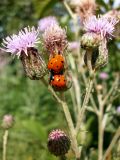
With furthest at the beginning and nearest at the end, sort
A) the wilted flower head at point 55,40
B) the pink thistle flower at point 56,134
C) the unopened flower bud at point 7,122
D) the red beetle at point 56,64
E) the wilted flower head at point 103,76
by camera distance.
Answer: the wilted flower head at point 103,76
the unopened flower bud at point 7,122
the pink thistle flower at point 56,134
the wilted flower head at point 55,40
the red beetle at point 56,64

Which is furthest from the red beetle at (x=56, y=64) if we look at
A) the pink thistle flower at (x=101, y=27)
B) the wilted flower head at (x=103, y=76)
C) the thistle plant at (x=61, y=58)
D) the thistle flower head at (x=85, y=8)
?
the wilted flower head at (x=103, y=76)

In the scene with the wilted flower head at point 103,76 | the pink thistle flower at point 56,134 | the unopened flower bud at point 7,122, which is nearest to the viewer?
the pink thistle flower at point 56,134

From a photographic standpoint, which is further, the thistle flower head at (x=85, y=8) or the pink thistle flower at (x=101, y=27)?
the thistle flower head at (x=85, y=8)

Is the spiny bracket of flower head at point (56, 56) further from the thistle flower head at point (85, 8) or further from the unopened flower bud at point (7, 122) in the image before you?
the unopened flower bud at point (7, 122)

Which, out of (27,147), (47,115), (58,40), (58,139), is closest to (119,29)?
(58,40)

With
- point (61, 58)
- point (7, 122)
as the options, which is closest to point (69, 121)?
point (61, 58)

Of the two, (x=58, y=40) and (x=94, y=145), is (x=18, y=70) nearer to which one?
(x=94, y=145)

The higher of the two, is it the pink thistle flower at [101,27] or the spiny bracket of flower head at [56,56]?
the pink thistle flower at [101,27]
